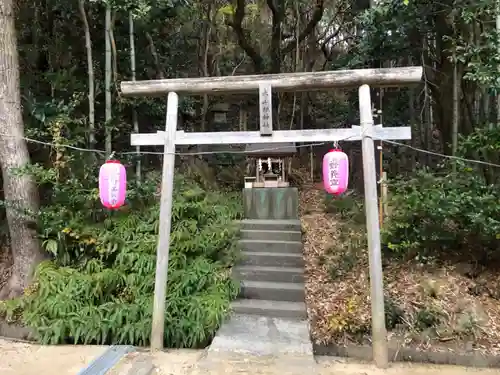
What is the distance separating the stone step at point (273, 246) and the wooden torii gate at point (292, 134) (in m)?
1.68

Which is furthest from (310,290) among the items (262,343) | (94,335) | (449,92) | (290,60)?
(290,60)

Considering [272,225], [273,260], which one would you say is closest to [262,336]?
[273,260]

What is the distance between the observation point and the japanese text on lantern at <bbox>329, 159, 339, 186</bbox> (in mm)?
3955

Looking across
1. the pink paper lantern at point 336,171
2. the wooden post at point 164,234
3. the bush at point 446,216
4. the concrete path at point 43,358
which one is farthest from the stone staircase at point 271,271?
the concrete path at point 43,358

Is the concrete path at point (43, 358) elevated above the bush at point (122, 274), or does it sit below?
below

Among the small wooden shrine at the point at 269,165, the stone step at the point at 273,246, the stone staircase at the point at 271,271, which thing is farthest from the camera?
the small wooden shrine at the point at 269,165

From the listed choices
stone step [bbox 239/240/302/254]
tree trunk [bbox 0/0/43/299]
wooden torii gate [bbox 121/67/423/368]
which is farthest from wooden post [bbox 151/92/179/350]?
tree trunk [bbox 0/0/43/299]

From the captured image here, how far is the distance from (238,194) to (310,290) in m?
3.25

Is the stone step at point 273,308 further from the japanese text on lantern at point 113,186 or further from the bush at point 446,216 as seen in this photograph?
the japanese text on lantern at point 113,186

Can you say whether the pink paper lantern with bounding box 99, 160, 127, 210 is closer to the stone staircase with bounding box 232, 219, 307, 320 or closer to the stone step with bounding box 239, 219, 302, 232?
the stone staircase with bounding box 232, 219, 307, 320

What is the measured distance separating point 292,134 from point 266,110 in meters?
0.41

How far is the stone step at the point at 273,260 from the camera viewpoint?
5.25 metres

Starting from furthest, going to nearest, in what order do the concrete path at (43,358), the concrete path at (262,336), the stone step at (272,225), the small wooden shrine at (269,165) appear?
1. the small wooden shrine at (269,165)
2. the stone step at (272,225)
3. the concrete path at (262,336)
4. the concrete path at (43,358)

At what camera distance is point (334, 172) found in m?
3.96
